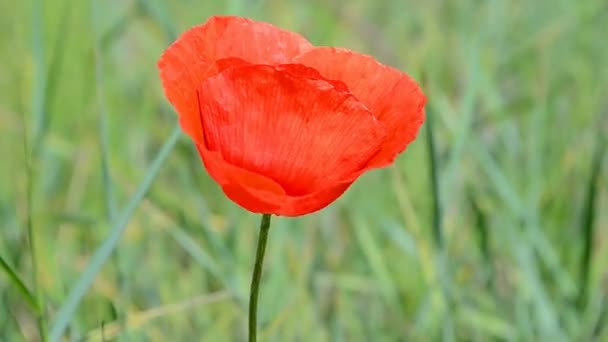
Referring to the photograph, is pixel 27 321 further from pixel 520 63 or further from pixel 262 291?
pixel 520 63

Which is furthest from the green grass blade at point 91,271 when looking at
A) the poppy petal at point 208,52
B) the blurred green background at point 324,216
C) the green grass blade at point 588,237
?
the green grass blade at point 588,237

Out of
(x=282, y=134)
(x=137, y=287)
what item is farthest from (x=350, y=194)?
(x=282, y=134)

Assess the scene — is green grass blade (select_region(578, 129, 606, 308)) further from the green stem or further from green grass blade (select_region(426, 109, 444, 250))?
the green stem

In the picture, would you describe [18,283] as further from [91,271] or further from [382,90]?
[382,90]

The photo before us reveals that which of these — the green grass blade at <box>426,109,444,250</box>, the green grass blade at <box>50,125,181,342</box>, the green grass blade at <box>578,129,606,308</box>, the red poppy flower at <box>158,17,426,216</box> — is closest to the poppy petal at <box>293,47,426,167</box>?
the red poppy flower at <box>158,17,426,216</box>

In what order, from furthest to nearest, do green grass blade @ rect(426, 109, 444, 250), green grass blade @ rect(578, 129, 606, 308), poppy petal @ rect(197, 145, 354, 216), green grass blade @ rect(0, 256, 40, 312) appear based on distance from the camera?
green grass blade @ rect(578, 129, 606, 308) < green grass blade @ rect(426, 109, 444, 250) < green grass blade @ rect(0, 256, 40, 312) < poppy petal @ rect(197, 145, 354, 216)
